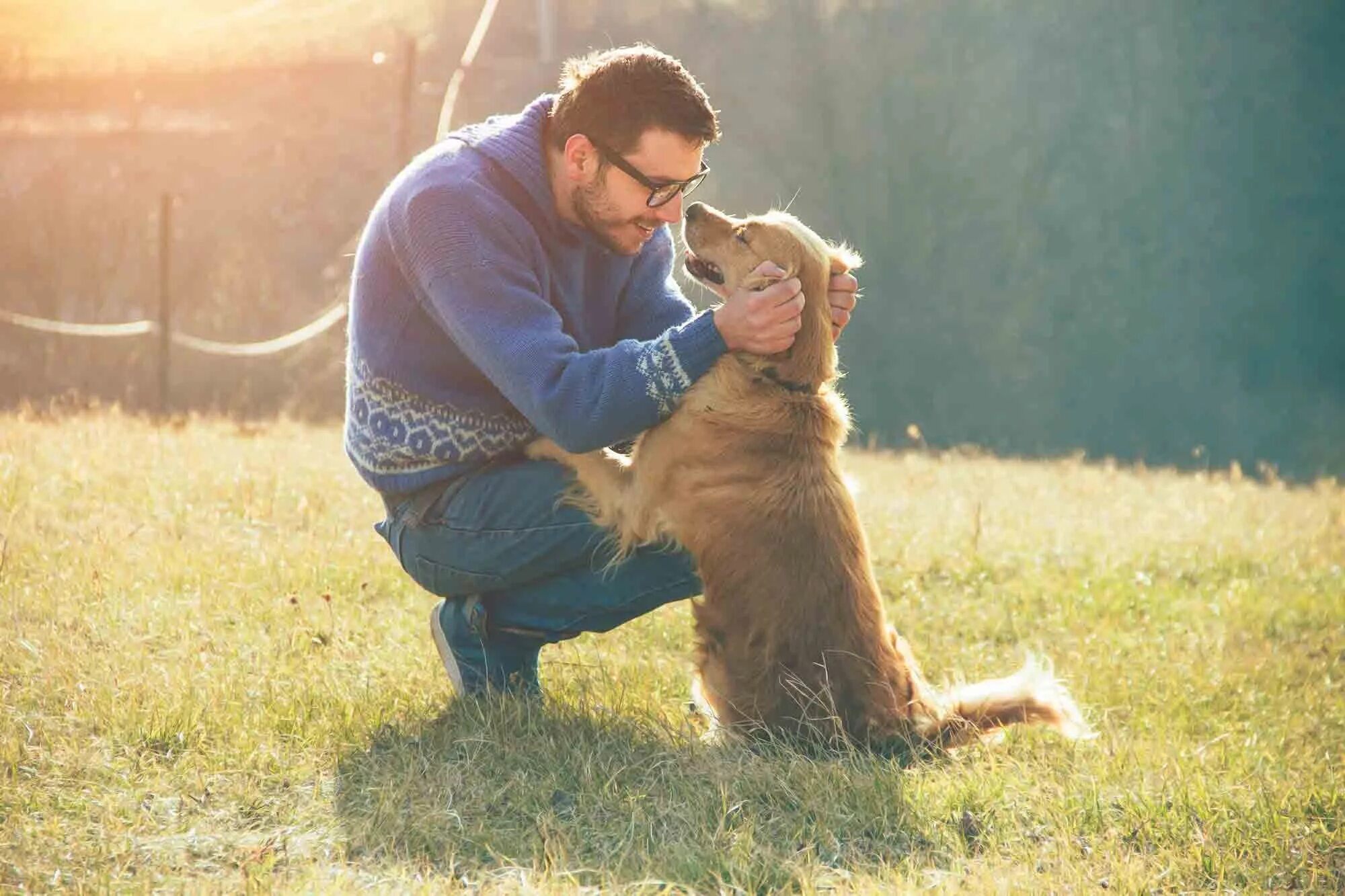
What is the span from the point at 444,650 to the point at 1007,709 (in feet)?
4.77

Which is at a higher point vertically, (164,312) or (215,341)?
(164,312)

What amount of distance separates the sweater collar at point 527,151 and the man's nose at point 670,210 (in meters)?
0.22

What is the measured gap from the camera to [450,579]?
3494 millimetres

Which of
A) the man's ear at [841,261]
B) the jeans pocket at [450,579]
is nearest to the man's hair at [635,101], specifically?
the man's ear at [841,261]

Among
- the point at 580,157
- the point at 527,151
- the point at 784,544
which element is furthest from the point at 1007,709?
the point at 527,151

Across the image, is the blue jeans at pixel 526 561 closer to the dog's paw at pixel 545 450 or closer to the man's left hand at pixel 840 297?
the dog's paw at pixel 545 450

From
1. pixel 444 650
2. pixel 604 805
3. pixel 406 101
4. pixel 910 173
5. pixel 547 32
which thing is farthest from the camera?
pixel 910 173

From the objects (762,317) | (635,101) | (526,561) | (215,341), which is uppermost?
(635,101)

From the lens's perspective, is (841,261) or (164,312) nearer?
(841,261)

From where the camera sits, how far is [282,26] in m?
15.5

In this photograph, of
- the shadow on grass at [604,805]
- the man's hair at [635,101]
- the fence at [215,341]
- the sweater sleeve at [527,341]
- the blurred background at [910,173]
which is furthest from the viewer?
the blurred background at [910,173]

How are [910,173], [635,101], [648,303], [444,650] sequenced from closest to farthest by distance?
[635,101]
[444,650]
[648,303]
[910,173]

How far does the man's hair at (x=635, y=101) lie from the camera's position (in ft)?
10.7

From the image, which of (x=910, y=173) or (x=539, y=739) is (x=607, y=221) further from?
(x=910, y=173)
